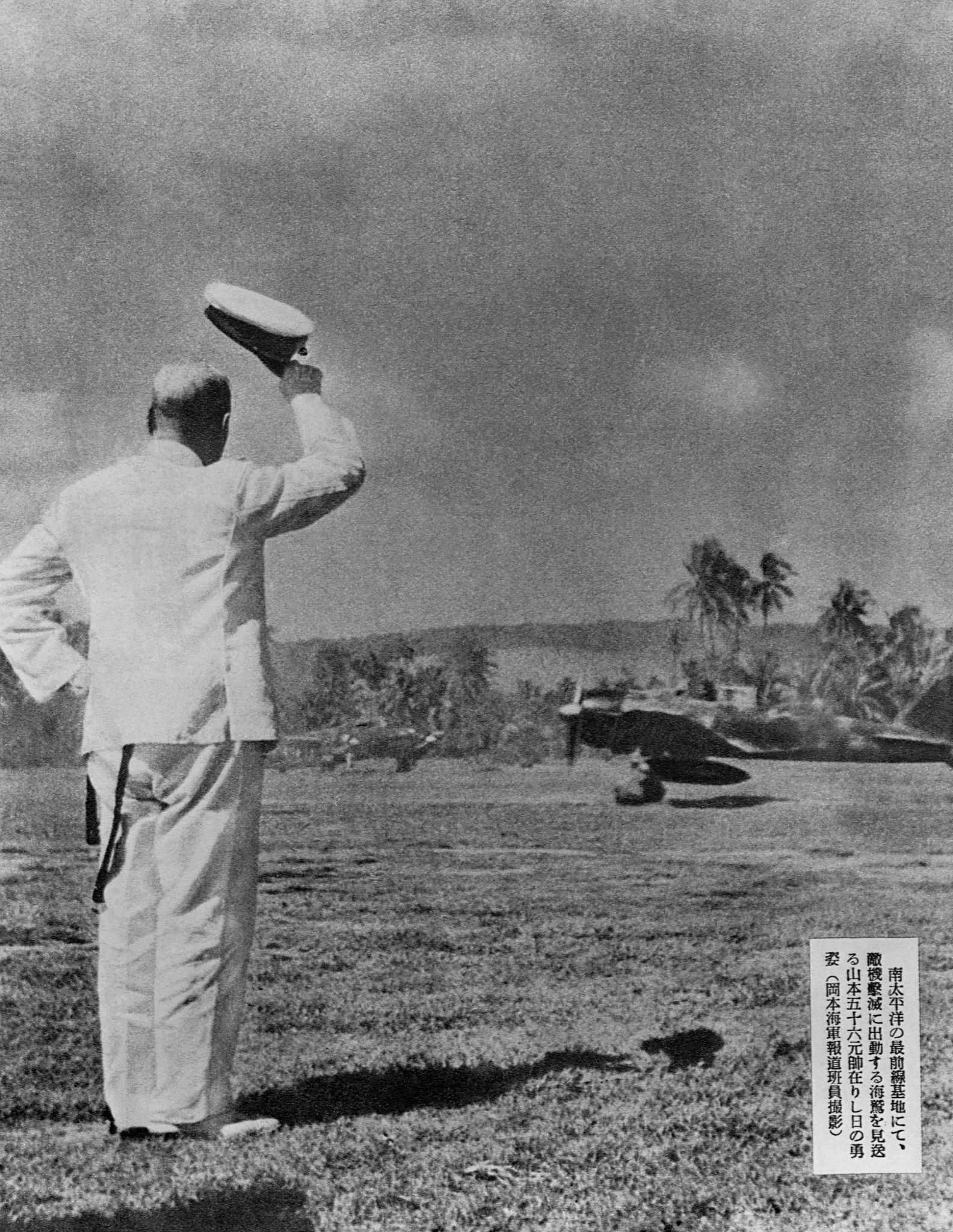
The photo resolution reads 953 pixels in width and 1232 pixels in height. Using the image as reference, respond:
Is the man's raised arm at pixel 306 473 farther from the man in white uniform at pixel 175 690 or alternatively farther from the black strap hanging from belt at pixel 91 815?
the black strap hanging from belt at pixel 91 815

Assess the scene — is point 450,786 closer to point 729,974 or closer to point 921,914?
point 729,974

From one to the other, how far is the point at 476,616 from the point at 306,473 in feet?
2.59

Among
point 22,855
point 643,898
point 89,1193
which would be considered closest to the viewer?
point 89,1193

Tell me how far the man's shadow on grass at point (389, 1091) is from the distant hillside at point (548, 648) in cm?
127

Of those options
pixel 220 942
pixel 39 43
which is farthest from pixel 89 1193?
→ pixel 39 43

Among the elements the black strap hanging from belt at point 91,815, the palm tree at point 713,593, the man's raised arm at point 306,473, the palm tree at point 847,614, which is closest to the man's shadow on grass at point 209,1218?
the black strap hanging from belt at point 91,815

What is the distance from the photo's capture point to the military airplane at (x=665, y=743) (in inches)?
211

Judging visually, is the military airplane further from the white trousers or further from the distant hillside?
the white trousers

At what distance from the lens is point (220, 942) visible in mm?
4676

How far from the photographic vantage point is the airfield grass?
188 inches

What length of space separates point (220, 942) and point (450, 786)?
3.17ft

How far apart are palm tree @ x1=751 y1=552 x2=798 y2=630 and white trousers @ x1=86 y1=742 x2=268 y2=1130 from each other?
6.33 ft
